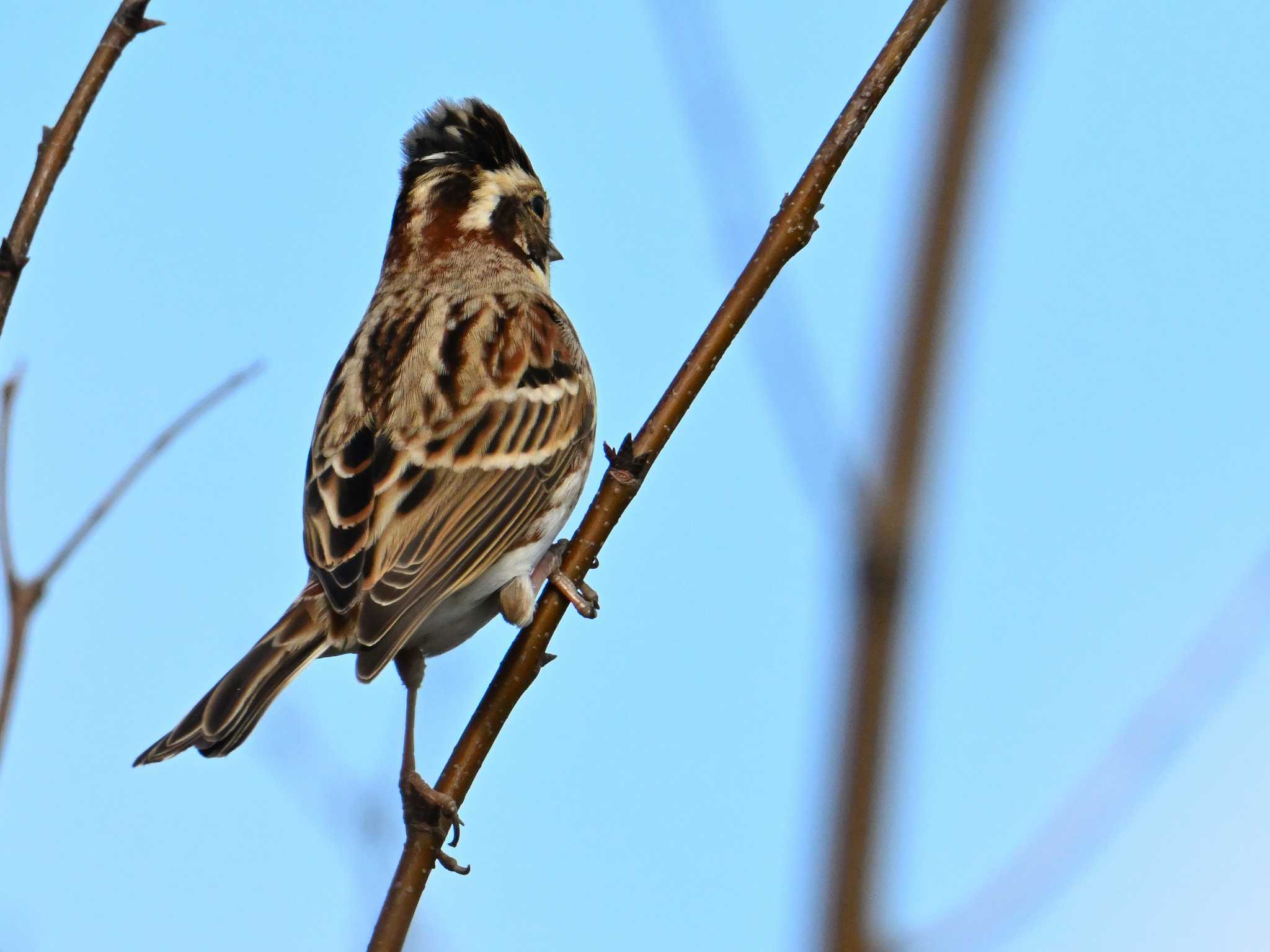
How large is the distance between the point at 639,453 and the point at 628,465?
0.05 meters

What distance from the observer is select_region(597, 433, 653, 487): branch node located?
16.5ft

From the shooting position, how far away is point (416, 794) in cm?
525

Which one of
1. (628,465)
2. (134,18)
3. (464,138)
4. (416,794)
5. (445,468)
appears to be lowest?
(416,794)

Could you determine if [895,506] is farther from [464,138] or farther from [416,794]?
[464,138]

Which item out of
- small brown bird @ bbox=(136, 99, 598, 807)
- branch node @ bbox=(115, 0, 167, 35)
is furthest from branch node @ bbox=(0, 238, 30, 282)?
small brown bird @ bbox=(136, 99, 598, 807)

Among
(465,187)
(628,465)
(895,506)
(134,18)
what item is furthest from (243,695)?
(465,187)

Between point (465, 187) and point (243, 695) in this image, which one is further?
point (465, 187)

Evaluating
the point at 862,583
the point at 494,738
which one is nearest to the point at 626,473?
the point at 494,738

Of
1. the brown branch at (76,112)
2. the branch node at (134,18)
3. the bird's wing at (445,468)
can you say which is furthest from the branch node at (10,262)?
the bird's wing at (445,468)

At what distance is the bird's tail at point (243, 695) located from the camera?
5227mm

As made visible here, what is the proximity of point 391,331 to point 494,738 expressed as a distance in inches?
127

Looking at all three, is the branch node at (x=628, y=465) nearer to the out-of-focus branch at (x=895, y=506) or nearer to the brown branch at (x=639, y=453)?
the brown branch at (x=639, y=453)

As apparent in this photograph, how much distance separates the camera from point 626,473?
5.08m

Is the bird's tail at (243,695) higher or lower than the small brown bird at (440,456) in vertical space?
lower
